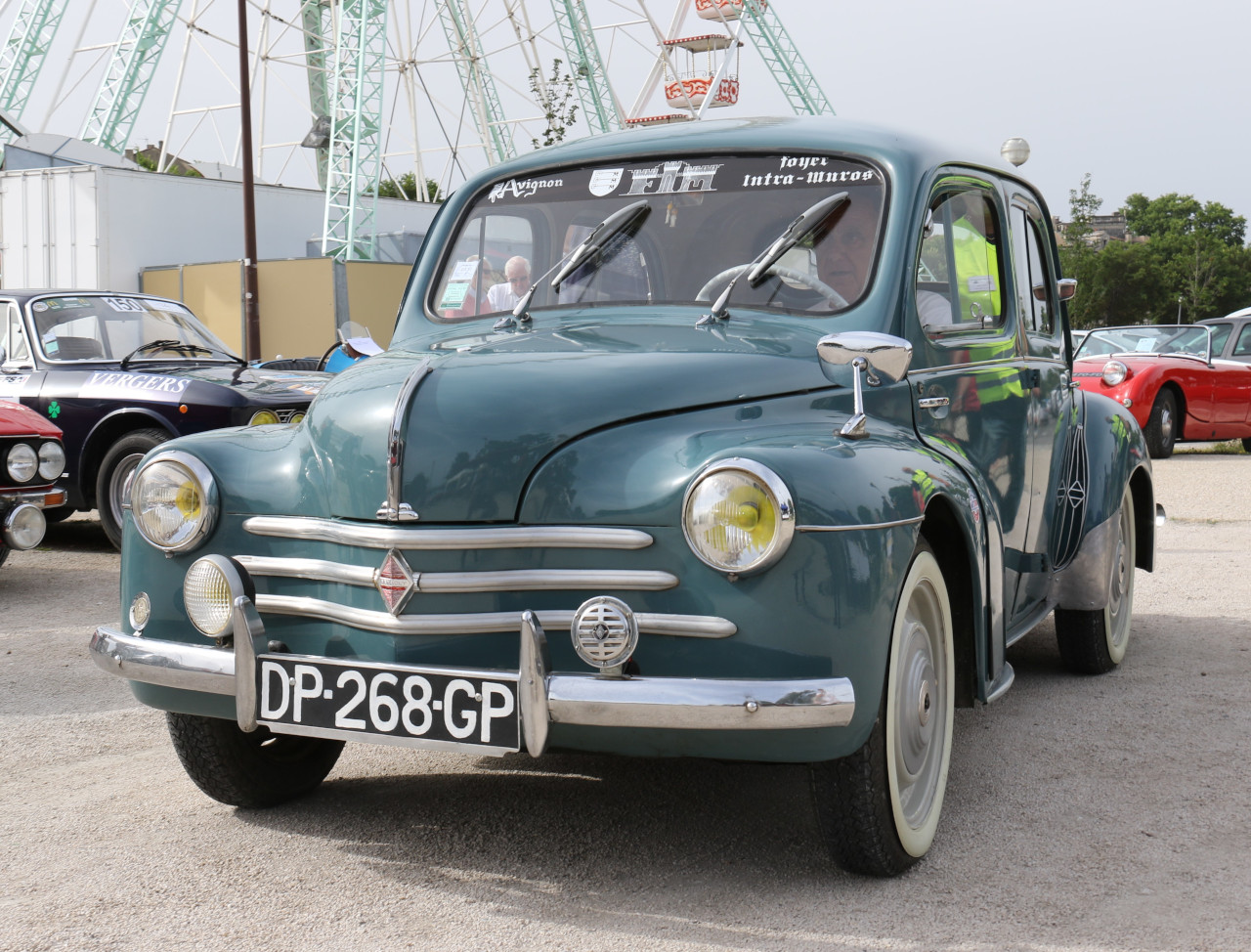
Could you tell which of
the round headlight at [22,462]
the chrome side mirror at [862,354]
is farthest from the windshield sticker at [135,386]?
the chrome side mirror at [862,354]

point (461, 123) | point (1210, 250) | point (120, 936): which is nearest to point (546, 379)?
point (120, 936)

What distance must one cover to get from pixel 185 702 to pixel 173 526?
0.43 meters

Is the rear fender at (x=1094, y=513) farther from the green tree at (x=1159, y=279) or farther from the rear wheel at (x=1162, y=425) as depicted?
the green tree at (x=1159, y=279)

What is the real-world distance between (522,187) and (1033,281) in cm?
193

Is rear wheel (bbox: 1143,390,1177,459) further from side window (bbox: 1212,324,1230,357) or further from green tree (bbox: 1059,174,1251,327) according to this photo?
green tree (bbox: 1059,174,1251,327)

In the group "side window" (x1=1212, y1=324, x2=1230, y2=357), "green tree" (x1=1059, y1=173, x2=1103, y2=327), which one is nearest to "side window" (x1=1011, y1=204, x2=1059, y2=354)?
"side window" (x1=1212, y1=324, x2=1230, y2=357)

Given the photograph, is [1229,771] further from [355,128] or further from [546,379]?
[355,128]

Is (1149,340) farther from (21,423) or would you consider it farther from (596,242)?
(596,242)

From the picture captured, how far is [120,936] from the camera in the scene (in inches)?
117

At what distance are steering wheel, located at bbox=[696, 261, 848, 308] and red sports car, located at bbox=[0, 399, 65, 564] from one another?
498cm

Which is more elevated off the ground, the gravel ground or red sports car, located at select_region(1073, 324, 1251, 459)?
red sports car, located at select_region(1073, 324, 1251, 459)

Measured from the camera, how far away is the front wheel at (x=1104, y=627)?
5.35 metres

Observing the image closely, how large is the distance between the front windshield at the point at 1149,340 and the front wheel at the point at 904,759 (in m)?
14.4

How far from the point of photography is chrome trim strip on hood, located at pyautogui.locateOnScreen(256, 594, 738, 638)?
113 inches
